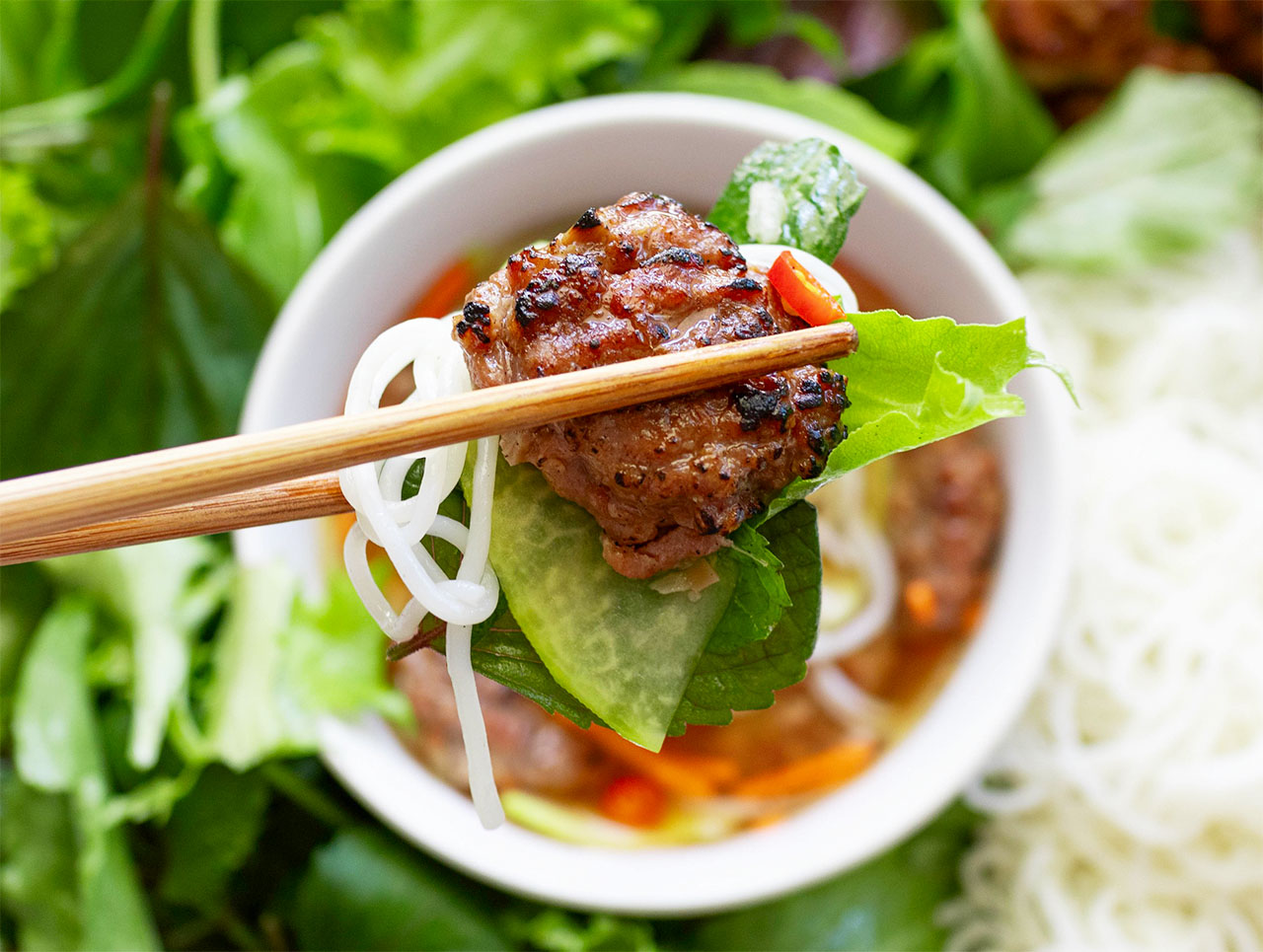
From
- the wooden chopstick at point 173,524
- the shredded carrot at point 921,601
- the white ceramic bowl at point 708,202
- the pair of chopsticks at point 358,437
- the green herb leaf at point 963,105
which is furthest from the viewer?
the green herb leaf at point 963,105

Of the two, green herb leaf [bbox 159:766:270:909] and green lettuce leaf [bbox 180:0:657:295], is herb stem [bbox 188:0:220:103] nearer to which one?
green lettuce leaf [bbox 180:0:657:295]

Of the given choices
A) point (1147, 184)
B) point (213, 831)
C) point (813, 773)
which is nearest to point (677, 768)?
point (813, 773)

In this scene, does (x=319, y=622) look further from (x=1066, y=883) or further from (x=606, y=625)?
(x=1066, y=883)

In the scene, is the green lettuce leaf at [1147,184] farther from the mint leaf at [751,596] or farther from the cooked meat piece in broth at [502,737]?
the mint leaf at [751,596]

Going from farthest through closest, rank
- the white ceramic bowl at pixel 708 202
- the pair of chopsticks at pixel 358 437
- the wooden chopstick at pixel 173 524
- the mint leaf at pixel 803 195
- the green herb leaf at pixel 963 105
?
the green herb leaf at pixel 963 105
the white ceramic bowl at pixel 708 202
the mint leaf at pixel 803 195
the wooden chopstick at pixel 173 524
the pair of chopsticks at pixel 358 437

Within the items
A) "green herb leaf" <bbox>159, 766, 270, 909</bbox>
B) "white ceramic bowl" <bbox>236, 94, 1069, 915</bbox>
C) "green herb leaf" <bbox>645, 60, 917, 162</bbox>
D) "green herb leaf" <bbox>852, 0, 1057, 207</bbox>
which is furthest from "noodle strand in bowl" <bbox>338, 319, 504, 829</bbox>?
"green herb leaf" <bbox>852, 0, 1057, 207</bbox>

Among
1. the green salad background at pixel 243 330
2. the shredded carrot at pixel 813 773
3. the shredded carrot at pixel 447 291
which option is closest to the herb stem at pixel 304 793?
the green salad background at pixel 243 330
